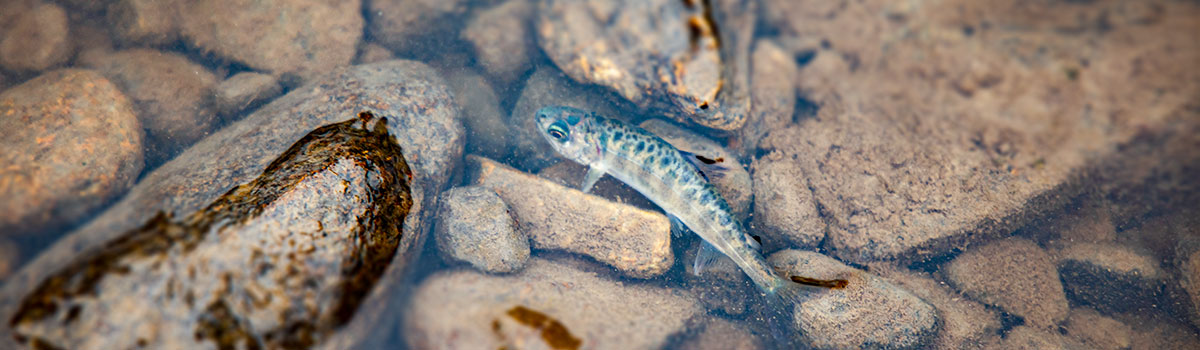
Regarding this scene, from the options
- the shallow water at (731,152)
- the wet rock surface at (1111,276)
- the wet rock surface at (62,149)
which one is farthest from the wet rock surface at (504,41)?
the wet rock surface at (1111,276)

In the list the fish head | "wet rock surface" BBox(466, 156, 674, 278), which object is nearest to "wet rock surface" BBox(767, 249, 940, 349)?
"wet rock surface" BBox(466, 156, 674, 278)

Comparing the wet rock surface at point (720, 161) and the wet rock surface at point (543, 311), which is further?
the wet rock surface at point (720, 161)

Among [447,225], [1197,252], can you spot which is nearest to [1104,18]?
Answer: [1197,252]

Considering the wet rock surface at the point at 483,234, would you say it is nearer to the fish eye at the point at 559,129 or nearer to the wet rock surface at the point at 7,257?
the fish eye at the point at 559,129

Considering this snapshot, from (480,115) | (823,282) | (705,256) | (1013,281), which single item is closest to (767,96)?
(705,256)

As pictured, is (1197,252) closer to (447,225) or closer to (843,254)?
(843,254)

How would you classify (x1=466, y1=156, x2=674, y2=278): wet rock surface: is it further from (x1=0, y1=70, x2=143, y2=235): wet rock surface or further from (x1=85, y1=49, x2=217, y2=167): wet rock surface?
(x1=0, y1=70, x2=143, y2=235): wet rock surface

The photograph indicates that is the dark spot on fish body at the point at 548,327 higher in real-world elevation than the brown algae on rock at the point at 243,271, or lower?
lower
